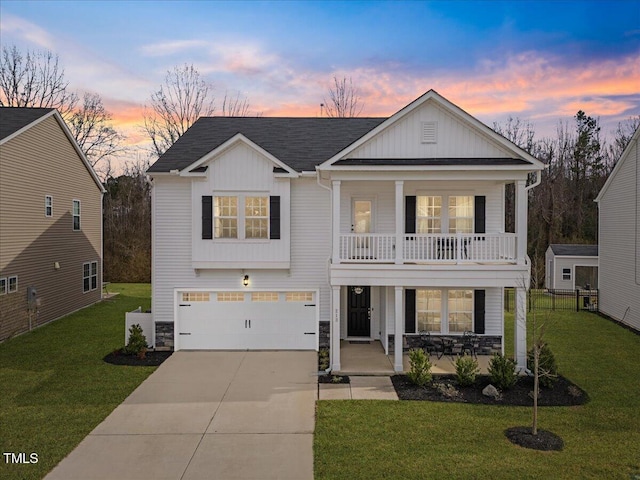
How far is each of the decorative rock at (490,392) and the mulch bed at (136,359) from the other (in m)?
8.81

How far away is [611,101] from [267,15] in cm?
2741

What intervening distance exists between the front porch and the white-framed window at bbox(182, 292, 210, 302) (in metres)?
4.61

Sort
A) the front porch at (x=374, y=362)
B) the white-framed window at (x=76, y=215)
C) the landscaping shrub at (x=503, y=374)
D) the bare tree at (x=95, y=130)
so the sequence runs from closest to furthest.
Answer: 1. the landscaping shrub at (x=503, y=374)
2. the front porch at (x=374, y=362)
3. the white-framed window at (x=76, y=215)
4. the bare tree at (x=95, y=130)

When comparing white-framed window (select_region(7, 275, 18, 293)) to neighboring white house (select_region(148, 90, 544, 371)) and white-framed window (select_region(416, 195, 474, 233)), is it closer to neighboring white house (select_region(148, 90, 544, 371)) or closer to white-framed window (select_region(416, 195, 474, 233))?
neighboring white house (select_region(148, 90, 544, 371))

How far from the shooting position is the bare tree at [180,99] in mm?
32219

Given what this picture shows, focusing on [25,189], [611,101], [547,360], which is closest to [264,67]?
[25,189]

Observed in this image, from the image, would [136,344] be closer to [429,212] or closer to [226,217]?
[226,217]

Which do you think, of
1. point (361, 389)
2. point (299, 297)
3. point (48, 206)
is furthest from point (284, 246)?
point (48, 206)

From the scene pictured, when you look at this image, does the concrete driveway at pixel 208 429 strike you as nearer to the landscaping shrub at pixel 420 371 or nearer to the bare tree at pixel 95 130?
the landscaping shrub at pixel 420 371

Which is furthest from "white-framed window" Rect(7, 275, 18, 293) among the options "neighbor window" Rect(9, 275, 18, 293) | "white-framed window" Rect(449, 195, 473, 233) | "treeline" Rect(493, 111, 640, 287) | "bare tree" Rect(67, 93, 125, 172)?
"treeline" Rect(493, 111, 640, 287)

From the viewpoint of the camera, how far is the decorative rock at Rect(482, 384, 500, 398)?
10719mm

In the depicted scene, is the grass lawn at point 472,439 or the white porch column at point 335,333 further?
the white porch column at point 335,333

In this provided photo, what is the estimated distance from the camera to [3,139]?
16172mm

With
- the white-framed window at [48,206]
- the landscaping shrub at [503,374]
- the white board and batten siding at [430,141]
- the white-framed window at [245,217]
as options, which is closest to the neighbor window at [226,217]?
the white-framed window at [245,217]
